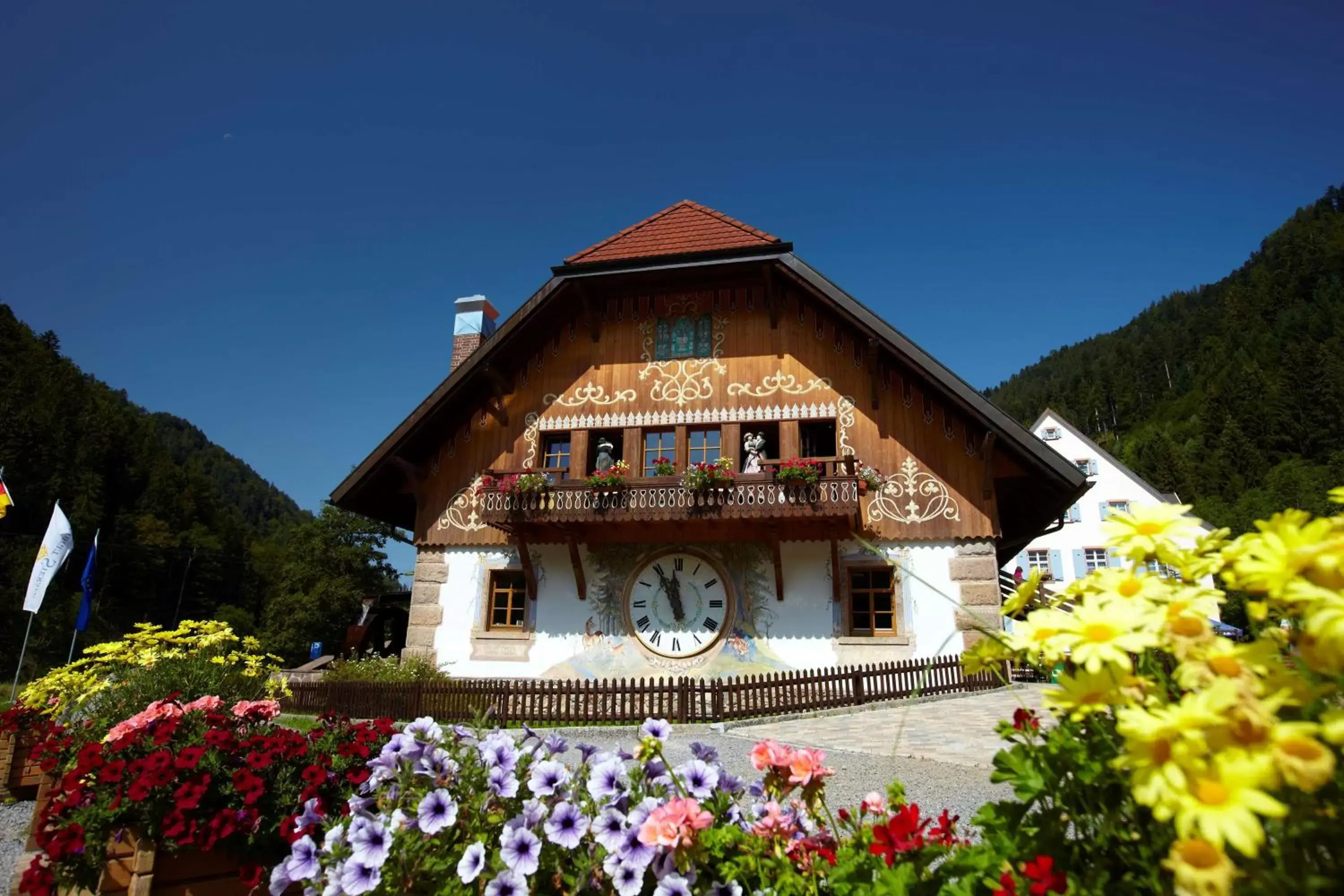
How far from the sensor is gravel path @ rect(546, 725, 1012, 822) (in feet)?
21.3

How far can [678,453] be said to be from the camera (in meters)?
15.4

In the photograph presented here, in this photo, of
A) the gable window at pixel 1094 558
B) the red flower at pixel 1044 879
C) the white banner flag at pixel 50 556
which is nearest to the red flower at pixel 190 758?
the red flower at pixel 1044 879

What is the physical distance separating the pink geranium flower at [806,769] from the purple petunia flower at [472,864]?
1102 millimetres

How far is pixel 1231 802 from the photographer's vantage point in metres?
1.11

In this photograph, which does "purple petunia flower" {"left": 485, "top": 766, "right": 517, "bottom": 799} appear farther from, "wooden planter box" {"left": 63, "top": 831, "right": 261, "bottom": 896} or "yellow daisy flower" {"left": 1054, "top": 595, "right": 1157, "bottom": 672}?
"wooden planter box" {"left": 63, "top": 831, "right": 261, "bottom": 896}

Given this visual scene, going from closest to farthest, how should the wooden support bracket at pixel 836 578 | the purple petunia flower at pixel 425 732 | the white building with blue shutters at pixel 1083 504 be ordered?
the purple petunia flower at pixel 425 732
the wooden support bracket at pixel 836 578
the white building with blue shutters at pixel 1083 504

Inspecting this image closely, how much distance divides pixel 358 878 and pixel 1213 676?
2660 mm

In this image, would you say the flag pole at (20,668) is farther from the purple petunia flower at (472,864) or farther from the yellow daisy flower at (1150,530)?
the yellow daisy flower at (1150,530)

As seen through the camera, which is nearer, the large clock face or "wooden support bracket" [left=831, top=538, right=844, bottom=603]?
"wooden support bracket" [left=831, top=538, right=844, bottom=603]

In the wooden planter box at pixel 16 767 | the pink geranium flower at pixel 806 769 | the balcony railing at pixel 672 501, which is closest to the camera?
the pink geranium flower at pixel 806 769

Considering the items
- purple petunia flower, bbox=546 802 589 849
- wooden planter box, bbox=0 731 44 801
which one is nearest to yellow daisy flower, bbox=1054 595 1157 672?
purple petunia flower, bbox=546 802 589 849

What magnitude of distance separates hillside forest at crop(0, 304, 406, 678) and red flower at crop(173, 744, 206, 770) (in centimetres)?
2834

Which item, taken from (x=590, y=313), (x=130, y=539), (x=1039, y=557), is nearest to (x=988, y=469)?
(x=590, y=313)

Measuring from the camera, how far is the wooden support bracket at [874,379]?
48.2ft
